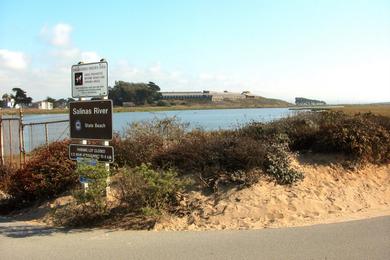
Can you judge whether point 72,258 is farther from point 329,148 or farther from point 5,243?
point 329,148

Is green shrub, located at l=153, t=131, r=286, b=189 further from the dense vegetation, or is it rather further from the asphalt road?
the asphalt road

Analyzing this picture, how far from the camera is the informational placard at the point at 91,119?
9055 millimetres

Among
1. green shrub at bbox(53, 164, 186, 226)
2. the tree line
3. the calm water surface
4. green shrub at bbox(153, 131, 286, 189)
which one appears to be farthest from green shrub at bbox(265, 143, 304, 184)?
the tree line

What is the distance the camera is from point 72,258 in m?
6.23

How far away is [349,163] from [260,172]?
2.47 metres

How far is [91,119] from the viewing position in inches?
366

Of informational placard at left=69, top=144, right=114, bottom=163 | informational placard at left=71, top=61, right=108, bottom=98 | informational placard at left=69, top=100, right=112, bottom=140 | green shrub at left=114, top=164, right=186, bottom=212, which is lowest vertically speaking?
green shrub at left=114, top=164, right=186, bottom=212

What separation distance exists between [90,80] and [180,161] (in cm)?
248

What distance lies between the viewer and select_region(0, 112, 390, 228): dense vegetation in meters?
8.47

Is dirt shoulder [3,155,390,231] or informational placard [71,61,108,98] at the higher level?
informational placard [71,61,108,98]

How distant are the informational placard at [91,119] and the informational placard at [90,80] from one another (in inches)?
7.7

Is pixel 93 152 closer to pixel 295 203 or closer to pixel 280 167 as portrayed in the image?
pixel 280 167

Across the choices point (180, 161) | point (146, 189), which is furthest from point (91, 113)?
point (180, 161)

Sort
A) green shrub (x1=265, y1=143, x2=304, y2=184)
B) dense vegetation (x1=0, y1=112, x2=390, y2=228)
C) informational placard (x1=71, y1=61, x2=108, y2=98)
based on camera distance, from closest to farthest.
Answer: dense vegetation (x1=0, y1=112, x2=390, y2=228)
informational placard (x1=71, y1=61, x2=108, y2=98)
green shrub (x1=265, y1=143, x2=304, y2=184)
